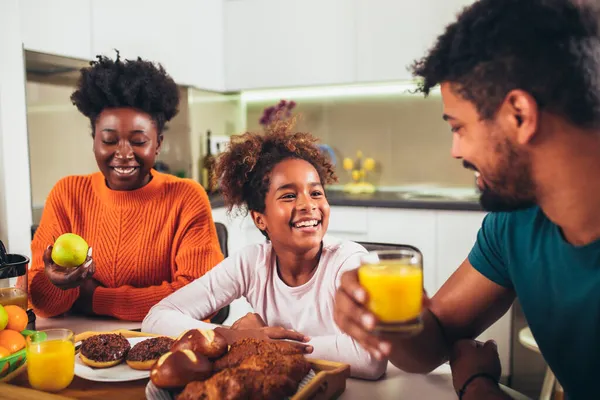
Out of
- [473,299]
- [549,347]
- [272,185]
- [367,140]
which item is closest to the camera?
[549,347]

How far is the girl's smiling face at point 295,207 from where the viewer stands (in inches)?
58.1

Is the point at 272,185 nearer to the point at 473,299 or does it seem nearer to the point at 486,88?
the point at 473,299

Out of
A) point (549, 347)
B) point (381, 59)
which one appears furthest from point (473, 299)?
point (381, 59)

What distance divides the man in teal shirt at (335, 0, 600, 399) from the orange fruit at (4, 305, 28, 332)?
27.0 inches

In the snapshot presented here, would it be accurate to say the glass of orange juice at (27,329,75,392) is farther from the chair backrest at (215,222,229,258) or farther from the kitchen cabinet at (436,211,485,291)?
the kitchen cabinet at (436,211,485,291)

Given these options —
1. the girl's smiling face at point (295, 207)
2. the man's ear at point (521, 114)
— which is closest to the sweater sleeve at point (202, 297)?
the girl's smiling face at point (295, 207)

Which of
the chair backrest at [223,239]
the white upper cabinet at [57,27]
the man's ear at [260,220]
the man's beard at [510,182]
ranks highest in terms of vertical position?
the white upper cabinet at [57,27]

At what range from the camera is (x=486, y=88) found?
3.20 feet

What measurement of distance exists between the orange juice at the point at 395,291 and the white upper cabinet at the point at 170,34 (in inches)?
87.7

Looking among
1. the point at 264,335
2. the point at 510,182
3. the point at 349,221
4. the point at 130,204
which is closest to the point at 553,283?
the point at 510,182

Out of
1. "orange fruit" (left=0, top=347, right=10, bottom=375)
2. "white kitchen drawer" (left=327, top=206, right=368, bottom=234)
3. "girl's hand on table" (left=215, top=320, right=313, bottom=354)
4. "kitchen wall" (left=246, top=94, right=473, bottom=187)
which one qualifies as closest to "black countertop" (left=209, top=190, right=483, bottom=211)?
"white kitchen drawer" (left=327, top=206, right=368, bottom=234)

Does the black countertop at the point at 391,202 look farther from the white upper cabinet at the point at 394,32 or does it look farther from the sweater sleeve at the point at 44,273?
the sweater sleeve at the point at 44,273

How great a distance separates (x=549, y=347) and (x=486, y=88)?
55cm

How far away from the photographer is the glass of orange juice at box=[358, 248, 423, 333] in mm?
988
